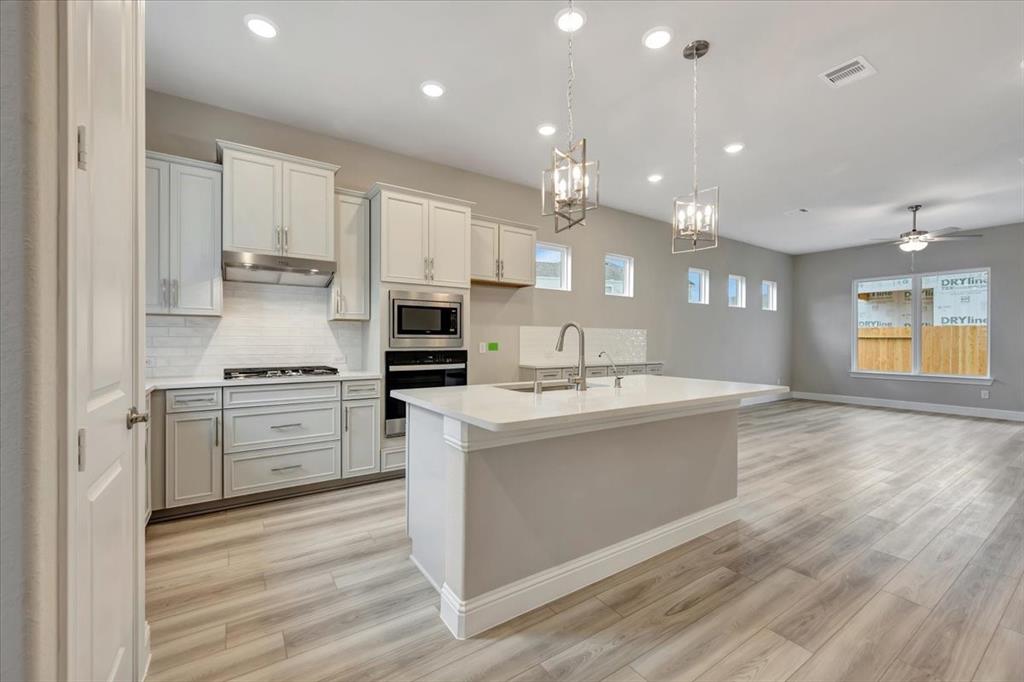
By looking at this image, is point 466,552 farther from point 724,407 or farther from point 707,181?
point 707,181

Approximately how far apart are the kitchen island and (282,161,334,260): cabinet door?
6.17 ft

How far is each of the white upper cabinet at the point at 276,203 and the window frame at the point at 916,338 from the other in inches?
371

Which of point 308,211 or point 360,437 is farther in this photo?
point 360,437

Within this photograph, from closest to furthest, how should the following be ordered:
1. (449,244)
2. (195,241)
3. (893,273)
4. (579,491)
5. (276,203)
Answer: (579,491), (195,241), (276,203), (449,244), (893,273)

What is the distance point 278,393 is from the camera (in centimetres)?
329

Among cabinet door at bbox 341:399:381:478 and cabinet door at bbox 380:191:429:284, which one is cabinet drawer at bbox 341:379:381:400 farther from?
cabinet door at bbox 380:191:429:284

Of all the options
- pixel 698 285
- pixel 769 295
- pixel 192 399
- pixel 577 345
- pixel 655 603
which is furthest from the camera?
pixel 769 295

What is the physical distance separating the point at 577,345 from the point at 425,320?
2484 millimetres

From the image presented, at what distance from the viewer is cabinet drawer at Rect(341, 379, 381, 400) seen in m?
3.57

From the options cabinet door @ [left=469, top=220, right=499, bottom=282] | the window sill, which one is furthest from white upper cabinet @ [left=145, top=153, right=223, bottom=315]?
the window sill

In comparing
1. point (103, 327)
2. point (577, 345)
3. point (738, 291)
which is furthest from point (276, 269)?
point (738, 291)

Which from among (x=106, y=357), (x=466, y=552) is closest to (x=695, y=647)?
(x=466, y=552)

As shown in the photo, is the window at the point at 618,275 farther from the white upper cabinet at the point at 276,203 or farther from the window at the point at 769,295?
the window at the point at 769,295

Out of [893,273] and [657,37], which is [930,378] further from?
[657,37]
